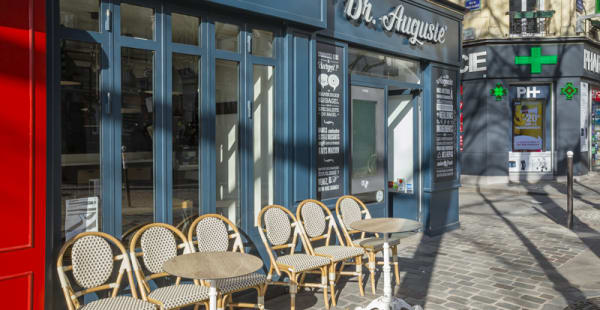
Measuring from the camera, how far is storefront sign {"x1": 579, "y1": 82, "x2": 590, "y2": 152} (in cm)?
1584

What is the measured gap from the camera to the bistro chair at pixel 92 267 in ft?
11.0

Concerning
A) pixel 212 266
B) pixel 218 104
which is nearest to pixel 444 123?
pixel 218 104

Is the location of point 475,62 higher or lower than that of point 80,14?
higher

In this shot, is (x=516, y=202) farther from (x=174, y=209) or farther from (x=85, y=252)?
(x=85, y=252)

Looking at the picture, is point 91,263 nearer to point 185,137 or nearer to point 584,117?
point 185,137

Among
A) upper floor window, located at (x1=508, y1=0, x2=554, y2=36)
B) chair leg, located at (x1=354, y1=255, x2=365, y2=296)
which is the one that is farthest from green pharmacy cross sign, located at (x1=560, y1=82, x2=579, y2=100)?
chair leg, located at (x1=354, y1=255, x2=365, y2=296)

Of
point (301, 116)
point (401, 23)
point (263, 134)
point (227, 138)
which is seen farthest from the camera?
point (401, 23)

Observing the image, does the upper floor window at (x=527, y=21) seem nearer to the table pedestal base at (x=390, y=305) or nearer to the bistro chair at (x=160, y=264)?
the table pedestal base at (x=390, y=305)

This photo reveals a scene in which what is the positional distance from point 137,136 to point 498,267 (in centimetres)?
427

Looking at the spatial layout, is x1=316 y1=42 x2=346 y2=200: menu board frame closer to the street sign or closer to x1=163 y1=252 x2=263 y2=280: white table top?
x1=163 y1=252 x2=263 y2=280: white table top

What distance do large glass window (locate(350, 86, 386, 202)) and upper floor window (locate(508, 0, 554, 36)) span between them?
413 inches

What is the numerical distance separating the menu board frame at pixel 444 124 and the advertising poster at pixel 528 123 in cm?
880

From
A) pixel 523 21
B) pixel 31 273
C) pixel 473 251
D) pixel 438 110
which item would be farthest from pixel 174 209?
pixel 523 21

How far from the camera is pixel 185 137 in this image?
4.41m
